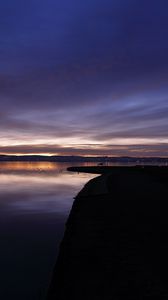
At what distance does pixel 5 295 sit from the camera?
31.0 ft

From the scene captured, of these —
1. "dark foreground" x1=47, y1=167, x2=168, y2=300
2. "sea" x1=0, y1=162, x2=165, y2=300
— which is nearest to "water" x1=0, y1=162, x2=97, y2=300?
"sea" x1=0, y1=162, x2=165, y2=300

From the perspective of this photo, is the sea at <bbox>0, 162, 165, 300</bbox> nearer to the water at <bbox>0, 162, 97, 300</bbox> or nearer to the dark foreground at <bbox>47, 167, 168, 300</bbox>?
the water at <bbox>0, 162, 97, 300</bbox>

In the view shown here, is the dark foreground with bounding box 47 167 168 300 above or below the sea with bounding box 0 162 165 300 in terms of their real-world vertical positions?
above

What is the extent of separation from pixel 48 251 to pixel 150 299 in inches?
303

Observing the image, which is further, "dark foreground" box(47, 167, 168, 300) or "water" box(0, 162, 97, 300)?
"water" box(0, 162, 97, 300)

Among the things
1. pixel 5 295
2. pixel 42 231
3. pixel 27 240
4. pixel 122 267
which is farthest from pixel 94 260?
pixel 42 231

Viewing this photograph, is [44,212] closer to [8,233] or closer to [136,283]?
[8,233]

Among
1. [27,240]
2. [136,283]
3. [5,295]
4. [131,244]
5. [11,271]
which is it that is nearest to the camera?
[136,283]

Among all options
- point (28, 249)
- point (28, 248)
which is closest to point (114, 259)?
point (28, 249)

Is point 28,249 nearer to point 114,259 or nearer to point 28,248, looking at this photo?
point 28,248

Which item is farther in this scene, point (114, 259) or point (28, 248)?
point (28, 248)

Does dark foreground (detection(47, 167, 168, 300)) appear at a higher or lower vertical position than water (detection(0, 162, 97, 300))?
higher

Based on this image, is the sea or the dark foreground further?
the sea

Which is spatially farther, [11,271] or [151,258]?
[11,271]
